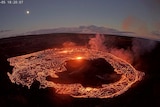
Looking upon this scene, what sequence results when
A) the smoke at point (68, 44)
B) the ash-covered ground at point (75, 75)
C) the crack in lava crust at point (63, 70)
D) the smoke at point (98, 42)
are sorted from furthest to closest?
1. the smoke at point (68, 44)
2. the smoke at point (98, 42)
3. the crack in lava crust at point (63, 70)
4. the ash-covered ground at point (75, 75)

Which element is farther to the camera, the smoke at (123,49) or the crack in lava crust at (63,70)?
the smoke at (123,49)

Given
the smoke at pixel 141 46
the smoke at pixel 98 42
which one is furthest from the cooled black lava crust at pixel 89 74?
the smoke at pixel 141 46

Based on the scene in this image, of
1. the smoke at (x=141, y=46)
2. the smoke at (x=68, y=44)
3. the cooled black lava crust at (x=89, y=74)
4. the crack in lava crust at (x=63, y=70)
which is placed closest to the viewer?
the crack in lava crust at (x=63, y=70)

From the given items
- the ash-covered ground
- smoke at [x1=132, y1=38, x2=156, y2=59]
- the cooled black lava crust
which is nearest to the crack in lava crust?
the cooled black lava crust

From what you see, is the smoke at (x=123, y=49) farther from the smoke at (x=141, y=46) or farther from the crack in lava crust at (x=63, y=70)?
the crack in lava crust at (x=63, y=70)

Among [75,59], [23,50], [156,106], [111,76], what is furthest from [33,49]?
[156,106]

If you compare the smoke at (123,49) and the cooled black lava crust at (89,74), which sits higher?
the smoke at (123,49)

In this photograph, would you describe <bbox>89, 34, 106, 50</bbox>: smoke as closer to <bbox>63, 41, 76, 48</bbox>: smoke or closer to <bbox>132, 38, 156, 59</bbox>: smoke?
<bbox>63, 41, 76, 48</bbox>: smoke

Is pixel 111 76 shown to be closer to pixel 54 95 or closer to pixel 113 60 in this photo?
pixel 113 60
